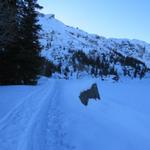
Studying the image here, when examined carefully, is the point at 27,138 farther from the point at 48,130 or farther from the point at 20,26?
the point at 20,26

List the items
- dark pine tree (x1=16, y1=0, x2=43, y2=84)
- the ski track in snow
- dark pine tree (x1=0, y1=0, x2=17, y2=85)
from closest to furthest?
the ski track in snow → dark pine tree (x1=0, y1=0, x2=17, y2=85) → dark pine tree (x1=16, y1=0, x2=43, y2=84)

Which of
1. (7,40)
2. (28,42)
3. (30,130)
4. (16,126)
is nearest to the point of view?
(30,130)

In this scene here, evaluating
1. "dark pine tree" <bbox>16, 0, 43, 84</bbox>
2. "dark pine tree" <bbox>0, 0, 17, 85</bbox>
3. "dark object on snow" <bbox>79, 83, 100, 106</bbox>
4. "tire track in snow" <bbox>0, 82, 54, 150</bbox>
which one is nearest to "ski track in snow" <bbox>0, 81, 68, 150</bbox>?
"tire track in snow" <bbox>0, 82, 54, 150</bbox>

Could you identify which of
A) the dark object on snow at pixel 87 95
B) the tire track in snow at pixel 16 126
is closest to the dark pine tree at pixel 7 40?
the dark object on snow at pixel 87 95

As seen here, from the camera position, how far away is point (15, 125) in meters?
10.5

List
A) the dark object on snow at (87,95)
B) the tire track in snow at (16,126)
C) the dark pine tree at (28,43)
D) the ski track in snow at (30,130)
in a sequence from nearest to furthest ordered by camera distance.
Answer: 1. the tire track in snow at (16,126)
2. the ski track in snow at (30,130)
3. the dark object on snow at (87,95)
4. the dark pine tree at (28,43)

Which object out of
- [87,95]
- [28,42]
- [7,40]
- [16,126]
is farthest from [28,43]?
[16,126]

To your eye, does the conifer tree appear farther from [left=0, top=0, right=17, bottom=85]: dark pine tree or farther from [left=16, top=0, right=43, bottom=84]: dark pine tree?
[left=0, top=0, right=17, bottom=85]: dark pine tree

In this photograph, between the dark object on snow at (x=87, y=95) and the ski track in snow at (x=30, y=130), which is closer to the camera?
the ski track in snow at (x=30, y=130)

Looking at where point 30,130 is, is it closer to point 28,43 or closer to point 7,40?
point 7,40

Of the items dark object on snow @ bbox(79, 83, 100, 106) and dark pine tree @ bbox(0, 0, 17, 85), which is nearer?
dark object on snow @ bbox(79, 83, 100, 106)

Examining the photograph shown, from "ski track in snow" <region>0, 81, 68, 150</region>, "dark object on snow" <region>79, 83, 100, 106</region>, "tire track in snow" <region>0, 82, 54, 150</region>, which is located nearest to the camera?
"tire track in snow" <region>0, 82, 54, 150</region>

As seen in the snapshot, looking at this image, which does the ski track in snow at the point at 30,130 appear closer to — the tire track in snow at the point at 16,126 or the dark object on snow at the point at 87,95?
the tire track in snow at the point at 16,126

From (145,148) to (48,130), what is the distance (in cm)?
412
